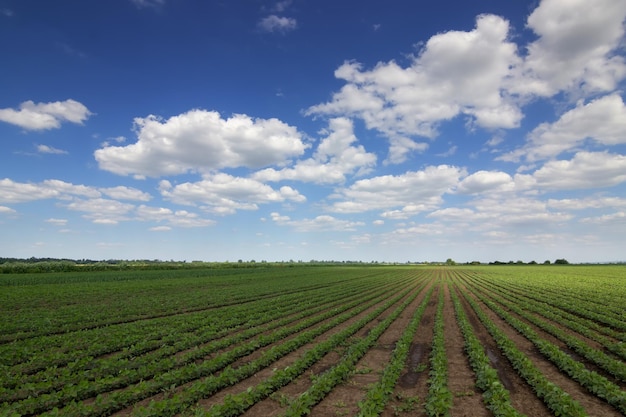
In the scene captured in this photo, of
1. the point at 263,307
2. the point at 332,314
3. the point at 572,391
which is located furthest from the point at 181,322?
the point at 572,391

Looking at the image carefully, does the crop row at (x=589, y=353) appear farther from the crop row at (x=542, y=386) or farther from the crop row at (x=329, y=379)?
the crop row at (x=329, y=379)

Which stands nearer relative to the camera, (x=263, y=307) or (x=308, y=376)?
(x=308, y=376)

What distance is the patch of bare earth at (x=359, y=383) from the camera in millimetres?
9148

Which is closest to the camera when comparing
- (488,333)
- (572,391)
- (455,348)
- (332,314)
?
(572,391)

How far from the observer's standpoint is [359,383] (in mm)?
11078

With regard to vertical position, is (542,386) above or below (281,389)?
above

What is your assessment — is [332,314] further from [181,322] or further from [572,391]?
[572,391]

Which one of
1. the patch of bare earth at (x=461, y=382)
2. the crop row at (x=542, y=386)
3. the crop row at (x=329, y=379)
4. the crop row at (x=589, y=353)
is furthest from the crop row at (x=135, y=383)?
the crop row at (x=589, y=353)

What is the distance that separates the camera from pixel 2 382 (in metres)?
10.3

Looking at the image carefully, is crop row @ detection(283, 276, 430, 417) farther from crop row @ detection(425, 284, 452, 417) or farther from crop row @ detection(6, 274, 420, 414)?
crop row @ detection(6, 274, 420, 414)

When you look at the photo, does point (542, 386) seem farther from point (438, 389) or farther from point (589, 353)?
point (589, 353)

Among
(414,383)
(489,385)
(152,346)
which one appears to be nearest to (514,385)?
(489,385)

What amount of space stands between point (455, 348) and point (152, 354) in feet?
39.5

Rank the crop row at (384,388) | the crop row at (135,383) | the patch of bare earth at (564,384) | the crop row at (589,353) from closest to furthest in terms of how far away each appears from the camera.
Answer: the crop row at (384,388) < the crop row at (135,383) < the patch of bare earth at (564,384) < the crop row at (589,353)
